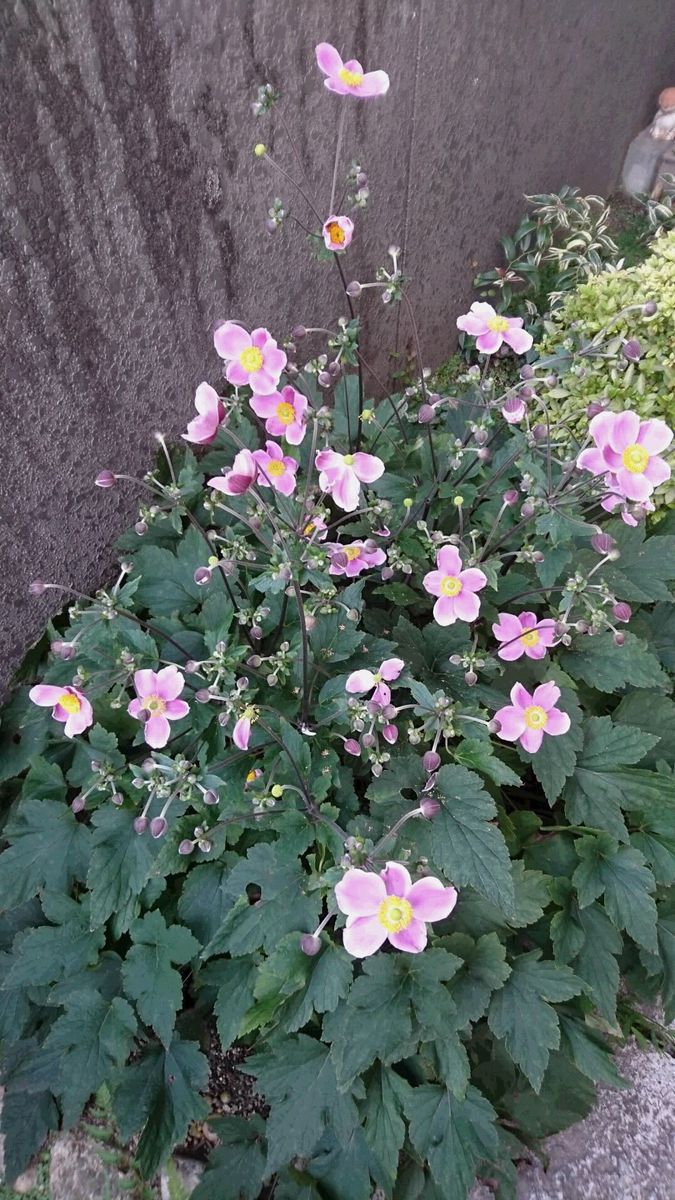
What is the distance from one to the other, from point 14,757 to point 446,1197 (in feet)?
4.41

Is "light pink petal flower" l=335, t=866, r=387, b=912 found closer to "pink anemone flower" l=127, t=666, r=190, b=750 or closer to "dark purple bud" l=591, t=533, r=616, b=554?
"pink anemone flower" l=127, t=666, r=190, b=750

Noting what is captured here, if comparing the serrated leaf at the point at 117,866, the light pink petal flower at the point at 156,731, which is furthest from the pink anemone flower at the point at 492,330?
the serrated leaf at the point at 117,866

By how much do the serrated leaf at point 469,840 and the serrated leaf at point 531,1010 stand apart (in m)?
0.26

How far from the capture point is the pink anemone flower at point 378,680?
1.43m

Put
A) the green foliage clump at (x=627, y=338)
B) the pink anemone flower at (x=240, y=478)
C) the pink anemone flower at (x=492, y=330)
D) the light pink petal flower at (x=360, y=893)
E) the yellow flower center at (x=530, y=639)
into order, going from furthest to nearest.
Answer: the green foliage clump at (x=627, y=338) → the pink anemone flower at (x=492, y=330) → the yellow flower center at (x=530, y=639) → the pink anemone flower at (x=240, y=478) → the light pink petal flower at (x=360, y=893)

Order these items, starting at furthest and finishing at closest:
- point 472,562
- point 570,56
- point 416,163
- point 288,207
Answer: point 570,56 → point 416,163 → point 288,207 → point 472,562

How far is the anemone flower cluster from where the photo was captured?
1.37 m

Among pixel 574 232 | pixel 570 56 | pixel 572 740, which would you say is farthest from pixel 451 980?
pixel 570 56

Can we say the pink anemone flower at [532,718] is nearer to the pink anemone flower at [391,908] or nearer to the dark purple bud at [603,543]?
the dark purple bud at [603,543]

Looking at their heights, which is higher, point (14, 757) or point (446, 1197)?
point (14, 757)

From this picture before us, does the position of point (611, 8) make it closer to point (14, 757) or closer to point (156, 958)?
point (14, 757)

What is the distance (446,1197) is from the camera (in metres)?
1.52

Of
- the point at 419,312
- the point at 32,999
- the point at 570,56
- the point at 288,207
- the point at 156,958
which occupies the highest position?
the point at 570,56

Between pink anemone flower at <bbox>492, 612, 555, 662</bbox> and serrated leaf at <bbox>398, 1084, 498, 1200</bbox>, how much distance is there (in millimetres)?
877
